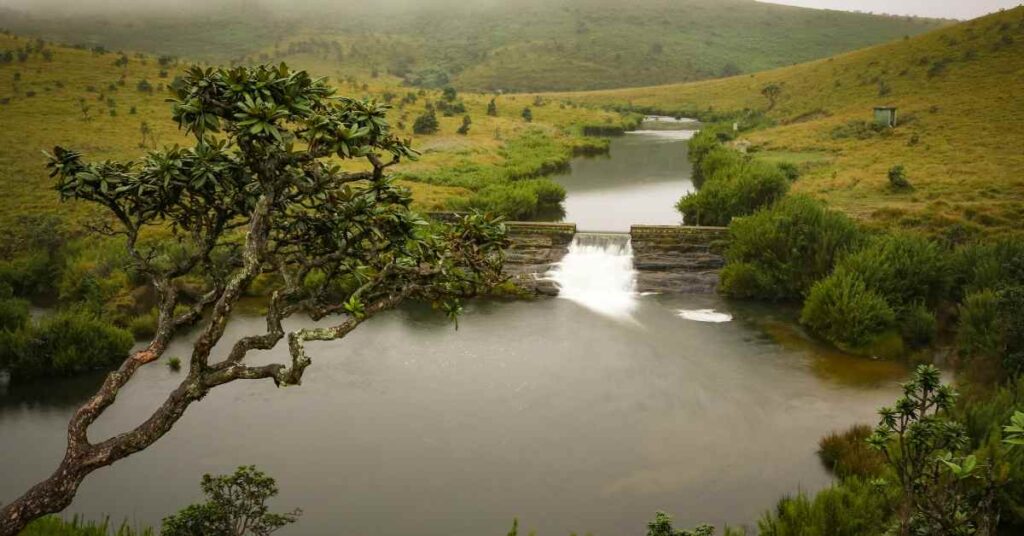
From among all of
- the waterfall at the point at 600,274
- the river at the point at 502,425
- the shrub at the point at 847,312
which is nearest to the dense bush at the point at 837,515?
the river at the point at 502,425

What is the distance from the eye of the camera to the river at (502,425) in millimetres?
13781

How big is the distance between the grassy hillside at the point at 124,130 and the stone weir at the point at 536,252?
19.5 ft

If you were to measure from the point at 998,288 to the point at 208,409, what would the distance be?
21.0 metres

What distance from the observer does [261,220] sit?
25.8ft

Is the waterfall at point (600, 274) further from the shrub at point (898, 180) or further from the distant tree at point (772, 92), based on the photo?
the distant tree at point (772, 92)

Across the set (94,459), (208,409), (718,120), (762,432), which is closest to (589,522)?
(762,432)

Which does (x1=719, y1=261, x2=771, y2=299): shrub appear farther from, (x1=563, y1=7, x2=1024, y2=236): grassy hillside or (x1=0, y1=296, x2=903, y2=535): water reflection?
(x1=563, y1=7, x2=1024, y2=236): grassy hillside

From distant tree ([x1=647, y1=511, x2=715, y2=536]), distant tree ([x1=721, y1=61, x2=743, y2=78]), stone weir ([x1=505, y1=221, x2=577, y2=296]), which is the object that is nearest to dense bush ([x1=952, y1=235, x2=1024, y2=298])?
stone weir ([x1=505, y1=221, x2=577, y2=296])

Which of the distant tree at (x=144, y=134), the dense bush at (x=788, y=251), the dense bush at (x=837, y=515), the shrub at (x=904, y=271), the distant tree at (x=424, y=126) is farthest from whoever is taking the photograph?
the distant tree at (x=424, y=126)

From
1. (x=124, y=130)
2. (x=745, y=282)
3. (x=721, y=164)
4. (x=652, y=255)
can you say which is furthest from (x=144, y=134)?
(x=745, y=282)

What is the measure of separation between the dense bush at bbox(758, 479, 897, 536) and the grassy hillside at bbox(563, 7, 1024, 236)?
21.2 metres

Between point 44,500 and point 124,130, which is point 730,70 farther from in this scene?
point 44,500

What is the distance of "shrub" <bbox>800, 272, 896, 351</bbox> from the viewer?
2106 centimetres

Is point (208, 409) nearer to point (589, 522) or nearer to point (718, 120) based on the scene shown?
point (589, 522)
